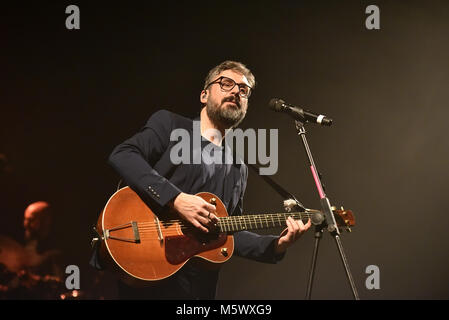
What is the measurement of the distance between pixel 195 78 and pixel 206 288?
161cm

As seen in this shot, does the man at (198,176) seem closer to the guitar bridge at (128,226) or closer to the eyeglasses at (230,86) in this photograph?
the eyeglasses at (230,86)

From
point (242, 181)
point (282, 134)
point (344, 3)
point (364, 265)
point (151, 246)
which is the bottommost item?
point (364, 265)

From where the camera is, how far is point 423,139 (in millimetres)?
3793

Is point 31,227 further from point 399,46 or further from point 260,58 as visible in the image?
point 399,46

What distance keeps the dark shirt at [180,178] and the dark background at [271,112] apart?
73 centimetres

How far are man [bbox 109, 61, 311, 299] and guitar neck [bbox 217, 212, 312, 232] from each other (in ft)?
0.17

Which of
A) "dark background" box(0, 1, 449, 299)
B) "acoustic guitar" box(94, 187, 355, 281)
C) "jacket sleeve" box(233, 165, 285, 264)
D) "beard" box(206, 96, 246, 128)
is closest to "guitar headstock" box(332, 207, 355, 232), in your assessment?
"acoustic guitar" box(94, 187, 355, 281)

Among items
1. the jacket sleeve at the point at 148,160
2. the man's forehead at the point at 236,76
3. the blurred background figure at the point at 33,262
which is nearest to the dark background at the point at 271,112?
the blurred background figure at the point at 33,262

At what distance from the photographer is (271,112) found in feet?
11.8

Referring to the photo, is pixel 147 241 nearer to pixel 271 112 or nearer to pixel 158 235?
pixel 158 235

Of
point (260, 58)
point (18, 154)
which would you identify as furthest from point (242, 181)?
point (18, 154)

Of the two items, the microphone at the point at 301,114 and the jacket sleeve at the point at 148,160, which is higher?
the microphone at the point at 301,114

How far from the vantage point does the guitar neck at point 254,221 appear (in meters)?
2.47

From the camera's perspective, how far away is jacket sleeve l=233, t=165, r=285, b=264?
8.76ft
